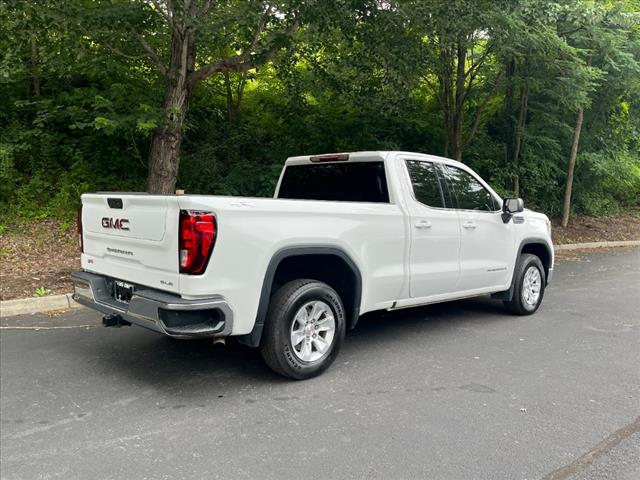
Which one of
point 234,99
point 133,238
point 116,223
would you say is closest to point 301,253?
point 133,238

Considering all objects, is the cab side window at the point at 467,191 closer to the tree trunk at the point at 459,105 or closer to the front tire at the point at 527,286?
the front tire at the point at 527,286

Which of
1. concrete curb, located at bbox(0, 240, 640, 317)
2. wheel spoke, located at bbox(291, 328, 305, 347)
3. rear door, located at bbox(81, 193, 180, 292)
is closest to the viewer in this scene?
rear door, located at bbox(81, 193, 180, 292)

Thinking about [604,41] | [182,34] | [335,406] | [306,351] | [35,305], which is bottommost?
[335,406]

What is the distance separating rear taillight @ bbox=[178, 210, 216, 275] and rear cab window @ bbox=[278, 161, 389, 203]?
210 centimetres

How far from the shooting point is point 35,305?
6.37 m

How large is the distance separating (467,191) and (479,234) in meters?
0.50

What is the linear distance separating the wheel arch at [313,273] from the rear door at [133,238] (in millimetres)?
667

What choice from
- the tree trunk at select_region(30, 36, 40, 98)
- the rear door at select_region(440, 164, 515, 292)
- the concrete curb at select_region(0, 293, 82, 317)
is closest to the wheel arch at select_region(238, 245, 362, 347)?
the rear door at select_region(440, 164, 515, 292)

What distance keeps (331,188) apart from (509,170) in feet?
33.5

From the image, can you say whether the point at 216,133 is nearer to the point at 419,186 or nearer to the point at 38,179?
the point at 38,179

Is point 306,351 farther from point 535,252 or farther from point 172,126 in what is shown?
point 172,126

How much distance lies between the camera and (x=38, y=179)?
10477mm

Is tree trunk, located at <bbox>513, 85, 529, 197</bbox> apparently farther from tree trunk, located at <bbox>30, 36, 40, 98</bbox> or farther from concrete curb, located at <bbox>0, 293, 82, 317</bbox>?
concrete curb, located at <bbox>0, 293, 82, 317</bbox>

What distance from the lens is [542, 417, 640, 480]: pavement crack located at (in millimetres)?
2941
